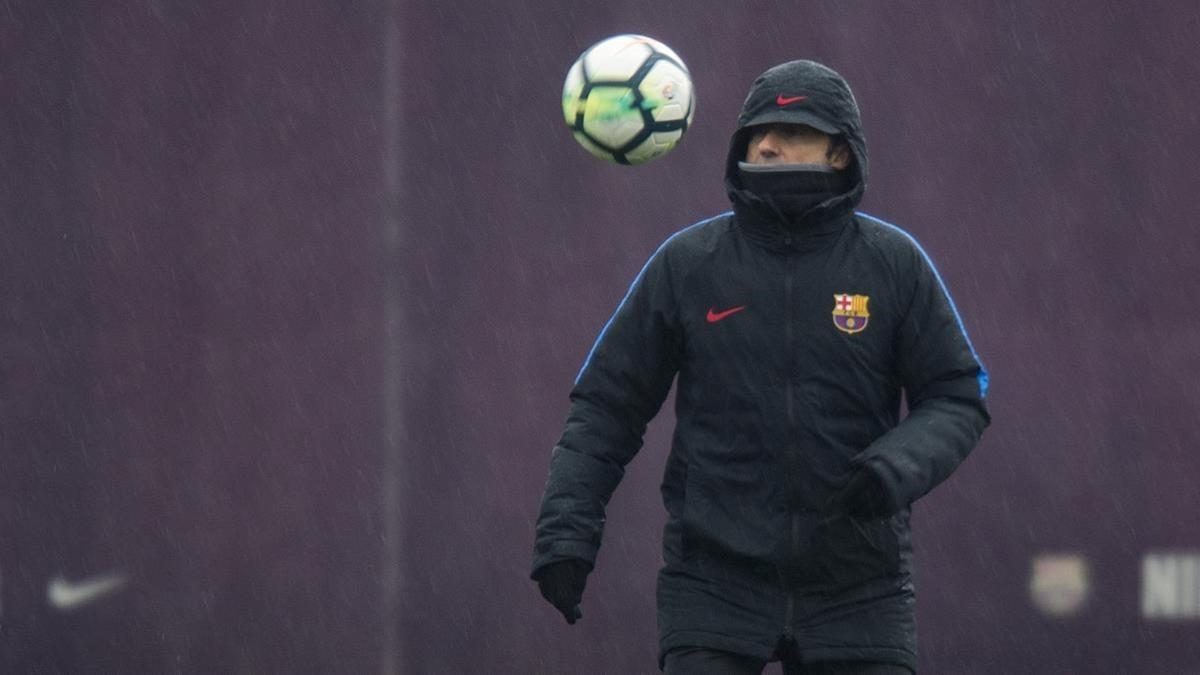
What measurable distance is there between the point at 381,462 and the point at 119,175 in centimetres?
175

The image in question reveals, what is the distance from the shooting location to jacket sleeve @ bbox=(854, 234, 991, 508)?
432 cm

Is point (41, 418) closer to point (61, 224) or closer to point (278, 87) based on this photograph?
Result: point (61, 224)

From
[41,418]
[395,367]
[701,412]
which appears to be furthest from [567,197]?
[701,412]

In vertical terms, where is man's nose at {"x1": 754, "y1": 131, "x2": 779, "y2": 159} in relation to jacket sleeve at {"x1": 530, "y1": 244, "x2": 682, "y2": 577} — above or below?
above

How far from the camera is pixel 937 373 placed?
14.4 ft

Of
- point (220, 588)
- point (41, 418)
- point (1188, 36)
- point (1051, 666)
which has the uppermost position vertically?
point (1188, 36)

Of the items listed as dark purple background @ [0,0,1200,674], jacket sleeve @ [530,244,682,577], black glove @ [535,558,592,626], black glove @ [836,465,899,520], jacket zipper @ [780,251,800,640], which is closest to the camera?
A: black glove @ [836,465,899,520]

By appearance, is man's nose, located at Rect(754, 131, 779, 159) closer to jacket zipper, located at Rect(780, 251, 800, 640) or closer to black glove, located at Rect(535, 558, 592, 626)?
jacket zipper, located at Rect(780, 251, 800, 640)

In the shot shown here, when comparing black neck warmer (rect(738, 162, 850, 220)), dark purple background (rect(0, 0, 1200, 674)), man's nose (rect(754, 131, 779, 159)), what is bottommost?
dark purple background (rect(0, 0, 1200, 674))

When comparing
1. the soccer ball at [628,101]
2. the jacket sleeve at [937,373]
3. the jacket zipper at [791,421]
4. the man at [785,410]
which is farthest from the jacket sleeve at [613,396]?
the soccer ball at [628,101]

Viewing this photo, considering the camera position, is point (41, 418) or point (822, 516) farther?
point (41, 418)

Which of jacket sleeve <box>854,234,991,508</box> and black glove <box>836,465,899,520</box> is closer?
black glove <box>836,465,899,520</box>

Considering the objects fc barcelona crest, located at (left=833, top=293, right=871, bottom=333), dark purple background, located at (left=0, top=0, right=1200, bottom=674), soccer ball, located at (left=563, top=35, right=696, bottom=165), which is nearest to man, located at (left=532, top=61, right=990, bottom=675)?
fc barcelona crest, located at (left=833, top=293, right=871, bottom=333)

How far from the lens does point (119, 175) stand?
27.2 ft
